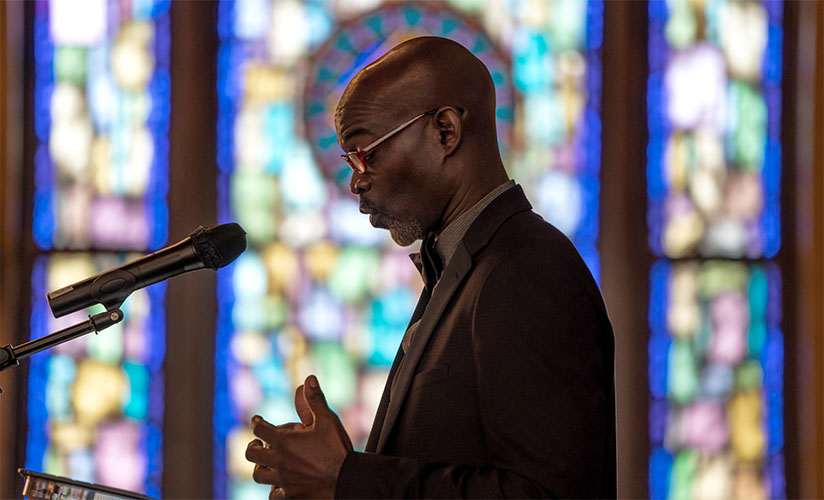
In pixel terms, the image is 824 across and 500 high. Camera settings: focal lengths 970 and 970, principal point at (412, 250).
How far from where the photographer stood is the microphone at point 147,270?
1551 millimetres

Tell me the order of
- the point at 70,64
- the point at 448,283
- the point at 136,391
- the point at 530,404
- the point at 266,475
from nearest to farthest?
the point at 530,404
the point at 266,475
the point at 448,283
the point at 136,391
the point at 70,64

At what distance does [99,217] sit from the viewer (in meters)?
3.73

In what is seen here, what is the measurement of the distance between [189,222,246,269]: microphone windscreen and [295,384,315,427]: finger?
0.25 m

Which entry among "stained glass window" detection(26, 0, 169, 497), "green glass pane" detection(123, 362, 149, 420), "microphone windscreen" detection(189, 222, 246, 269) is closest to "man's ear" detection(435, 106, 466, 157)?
"microphone windscreen" detection(189, 222, 246, 269)

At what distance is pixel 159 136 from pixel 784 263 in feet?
8.20

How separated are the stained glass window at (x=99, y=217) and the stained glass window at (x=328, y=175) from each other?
262 millimetres

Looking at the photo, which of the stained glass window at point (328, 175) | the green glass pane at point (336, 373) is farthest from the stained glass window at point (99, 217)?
the green glass pane at point (336, 373)

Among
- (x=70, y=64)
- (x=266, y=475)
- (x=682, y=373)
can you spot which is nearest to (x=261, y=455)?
(x=266, y=475)

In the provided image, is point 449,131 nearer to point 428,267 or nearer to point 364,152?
point 364,152

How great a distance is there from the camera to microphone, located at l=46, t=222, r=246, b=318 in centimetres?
155

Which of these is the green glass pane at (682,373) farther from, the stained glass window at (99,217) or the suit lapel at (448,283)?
the suit lapel at (448,283)

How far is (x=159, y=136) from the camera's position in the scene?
12.2ft

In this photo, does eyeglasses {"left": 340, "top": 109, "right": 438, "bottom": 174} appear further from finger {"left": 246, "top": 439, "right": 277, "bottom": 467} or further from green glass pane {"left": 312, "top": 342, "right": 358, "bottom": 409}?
green glass pane {"left": 312, "top": 342, "right": 358, "bottom": 409}

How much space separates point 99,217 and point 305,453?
2534 mm
